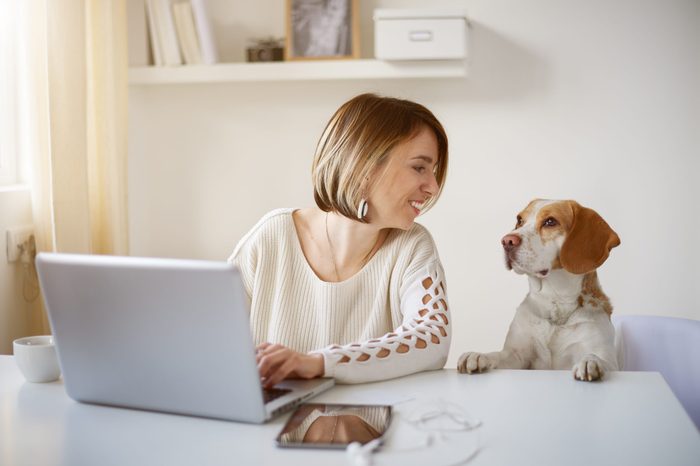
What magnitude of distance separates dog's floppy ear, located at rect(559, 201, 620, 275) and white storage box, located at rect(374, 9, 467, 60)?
1084 millimetres

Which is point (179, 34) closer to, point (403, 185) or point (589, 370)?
point (403, 185)

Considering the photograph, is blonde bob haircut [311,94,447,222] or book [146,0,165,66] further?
book [146,0,165,66]

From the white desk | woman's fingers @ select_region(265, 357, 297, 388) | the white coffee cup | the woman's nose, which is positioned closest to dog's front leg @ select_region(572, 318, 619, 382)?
the white desk

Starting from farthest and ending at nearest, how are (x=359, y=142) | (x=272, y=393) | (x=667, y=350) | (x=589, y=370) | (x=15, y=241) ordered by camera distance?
(x=15, y=241) → (x=667, y=350) → (x=359, y=142) → (x=589, y=370) → (x=272, y=393)

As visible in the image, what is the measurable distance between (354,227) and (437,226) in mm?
1328

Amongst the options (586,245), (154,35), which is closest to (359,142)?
(586,245)

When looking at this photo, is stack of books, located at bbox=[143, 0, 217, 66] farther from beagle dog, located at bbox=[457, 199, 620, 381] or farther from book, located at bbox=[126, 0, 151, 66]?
beagle dog, located at bbox=[457, 199, 620, 381]

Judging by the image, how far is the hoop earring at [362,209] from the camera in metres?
1.69

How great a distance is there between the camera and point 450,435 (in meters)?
1.11

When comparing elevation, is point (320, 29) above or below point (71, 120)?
above

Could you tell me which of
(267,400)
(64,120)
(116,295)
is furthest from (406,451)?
(64,120)

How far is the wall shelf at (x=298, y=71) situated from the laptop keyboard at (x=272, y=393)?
5.72ft

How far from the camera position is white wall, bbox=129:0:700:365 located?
9.45ft

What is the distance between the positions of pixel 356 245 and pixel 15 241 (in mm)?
1111
